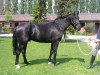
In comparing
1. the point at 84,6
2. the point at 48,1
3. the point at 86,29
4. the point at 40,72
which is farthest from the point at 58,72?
the point at 84,6

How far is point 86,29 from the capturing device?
155 feet

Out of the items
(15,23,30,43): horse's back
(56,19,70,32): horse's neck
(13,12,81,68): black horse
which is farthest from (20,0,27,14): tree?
(15,23,30,43): horse's back

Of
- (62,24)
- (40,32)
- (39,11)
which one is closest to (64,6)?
(39,11)

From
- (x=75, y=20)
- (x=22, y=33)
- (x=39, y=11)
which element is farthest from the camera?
(x=39, y=11)

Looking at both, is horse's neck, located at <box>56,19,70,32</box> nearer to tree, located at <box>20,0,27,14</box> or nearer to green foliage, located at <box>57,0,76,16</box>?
green foliage, located at <box>57,0,76,16</box>

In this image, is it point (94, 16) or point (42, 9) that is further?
point (94, 16)

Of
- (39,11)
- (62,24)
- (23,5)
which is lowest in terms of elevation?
(23,5)

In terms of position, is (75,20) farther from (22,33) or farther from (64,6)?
(64,6)

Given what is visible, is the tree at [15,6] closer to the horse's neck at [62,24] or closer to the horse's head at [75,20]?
the horse's neck at [62,24]

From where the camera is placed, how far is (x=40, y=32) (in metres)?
10.4

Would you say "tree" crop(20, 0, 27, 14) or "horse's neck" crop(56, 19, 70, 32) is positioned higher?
"horse's neck" crop(56, 19, 70, 32)

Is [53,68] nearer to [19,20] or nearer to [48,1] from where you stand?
[48,1]

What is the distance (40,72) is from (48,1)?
20038mm

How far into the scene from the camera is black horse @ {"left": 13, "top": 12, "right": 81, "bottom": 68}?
1005cm
